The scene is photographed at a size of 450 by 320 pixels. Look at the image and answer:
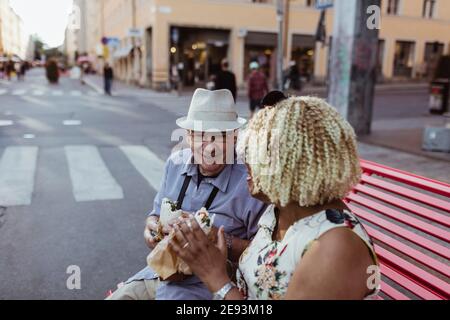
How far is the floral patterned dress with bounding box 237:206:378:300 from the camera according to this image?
4.53ft

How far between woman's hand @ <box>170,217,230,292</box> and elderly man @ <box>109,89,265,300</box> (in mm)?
500

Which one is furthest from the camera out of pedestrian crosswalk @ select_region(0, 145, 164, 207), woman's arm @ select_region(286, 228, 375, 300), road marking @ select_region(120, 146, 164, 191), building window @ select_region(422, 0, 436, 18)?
building window @ select_region(422, 0, 436, 18)

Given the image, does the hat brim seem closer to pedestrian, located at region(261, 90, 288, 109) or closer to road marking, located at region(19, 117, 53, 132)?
pedestrian, located at region(261, 90, 288, 109)

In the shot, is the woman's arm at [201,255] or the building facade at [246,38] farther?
the building facade at [246,38]

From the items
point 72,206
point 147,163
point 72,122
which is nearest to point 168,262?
point 72,206

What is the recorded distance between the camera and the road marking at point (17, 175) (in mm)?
5371

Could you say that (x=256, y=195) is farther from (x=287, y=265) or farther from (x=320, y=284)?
(x=320, y=284)

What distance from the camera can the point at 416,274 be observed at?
7.24 ft

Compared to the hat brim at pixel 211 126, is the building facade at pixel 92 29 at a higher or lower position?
higher

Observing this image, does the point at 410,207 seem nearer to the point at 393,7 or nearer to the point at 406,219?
the point at 406,219

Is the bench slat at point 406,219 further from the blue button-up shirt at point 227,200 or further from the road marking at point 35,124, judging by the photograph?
the road marking at point 35,124

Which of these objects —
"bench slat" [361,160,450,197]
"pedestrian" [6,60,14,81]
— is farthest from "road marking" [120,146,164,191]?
"pedestrian" [6,60,14,81]

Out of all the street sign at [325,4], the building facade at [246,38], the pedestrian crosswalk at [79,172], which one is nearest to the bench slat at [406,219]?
the pedestrian crosswalk at [79,172]

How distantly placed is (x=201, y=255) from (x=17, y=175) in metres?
5.70
